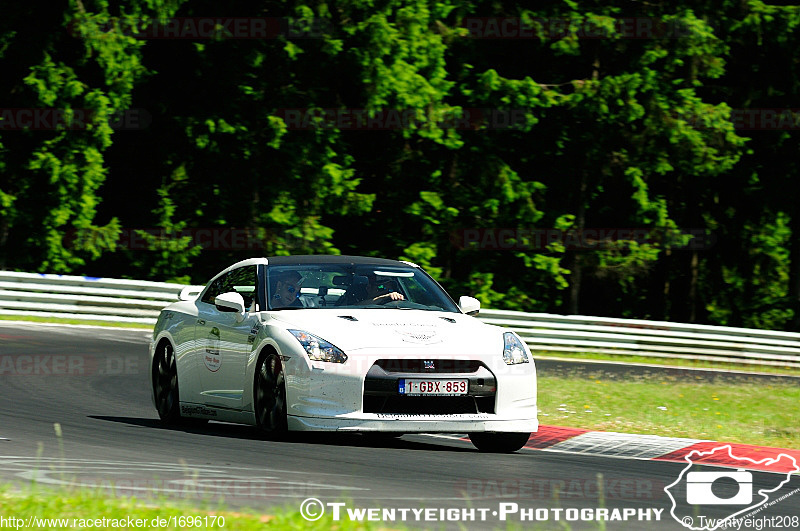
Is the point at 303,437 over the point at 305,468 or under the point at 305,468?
under

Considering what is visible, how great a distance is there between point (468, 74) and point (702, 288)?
10940mm

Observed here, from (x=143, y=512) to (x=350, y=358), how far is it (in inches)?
120

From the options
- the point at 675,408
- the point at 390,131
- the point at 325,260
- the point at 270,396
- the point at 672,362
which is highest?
the point at 390,131

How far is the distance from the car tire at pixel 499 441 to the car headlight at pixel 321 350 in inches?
49.1

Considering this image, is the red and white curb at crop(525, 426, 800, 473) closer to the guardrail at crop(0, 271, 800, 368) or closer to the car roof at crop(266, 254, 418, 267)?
the car roof at crop(266, 254, 418, 267)

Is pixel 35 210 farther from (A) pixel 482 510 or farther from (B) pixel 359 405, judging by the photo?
(A) pixel 482 510

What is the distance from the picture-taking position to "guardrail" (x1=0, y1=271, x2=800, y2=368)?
22.1 metres

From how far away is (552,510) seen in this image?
683 centimetres

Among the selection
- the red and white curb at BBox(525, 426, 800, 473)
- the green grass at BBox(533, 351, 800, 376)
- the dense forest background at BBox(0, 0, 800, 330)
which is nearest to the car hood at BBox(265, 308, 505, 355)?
the red and white curb at BBox(525, 426, 800, 473)

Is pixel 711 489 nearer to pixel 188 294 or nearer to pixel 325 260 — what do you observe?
pixel 325 260

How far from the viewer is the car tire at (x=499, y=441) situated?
9648 mm

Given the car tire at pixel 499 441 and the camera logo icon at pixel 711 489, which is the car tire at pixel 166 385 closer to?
the car tire at pixel 499 441

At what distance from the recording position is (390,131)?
3047 centimetres

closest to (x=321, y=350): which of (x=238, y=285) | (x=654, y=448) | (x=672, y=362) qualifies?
(x=238, y=285)
